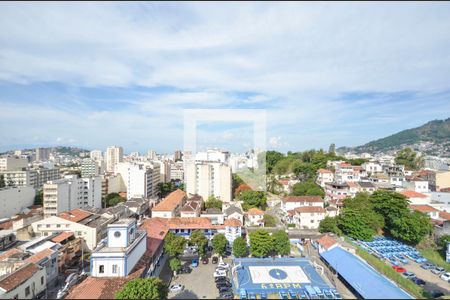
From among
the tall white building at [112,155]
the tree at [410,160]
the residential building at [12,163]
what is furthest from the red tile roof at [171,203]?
the tall white building at [112,155]

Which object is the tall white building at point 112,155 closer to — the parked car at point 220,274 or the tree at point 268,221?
the tree at point 268,221

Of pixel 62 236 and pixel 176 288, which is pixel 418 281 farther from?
pixel 62 236

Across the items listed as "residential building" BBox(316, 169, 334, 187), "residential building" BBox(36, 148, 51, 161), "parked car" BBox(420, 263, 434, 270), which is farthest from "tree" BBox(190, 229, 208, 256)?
"residential building" BBox(36, 148, 51, 161)

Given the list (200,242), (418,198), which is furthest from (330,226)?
(418,198)

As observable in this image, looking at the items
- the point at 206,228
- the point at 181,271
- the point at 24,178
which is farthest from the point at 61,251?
the point at 24,178

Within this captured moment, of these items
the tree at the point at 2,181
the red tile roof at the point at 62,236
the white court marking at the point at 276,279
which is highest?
the tree at the point at 2,181

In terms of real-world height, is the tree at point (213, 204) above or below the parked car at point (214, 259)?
above
